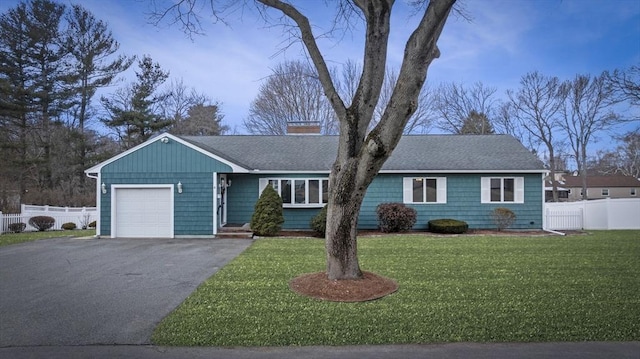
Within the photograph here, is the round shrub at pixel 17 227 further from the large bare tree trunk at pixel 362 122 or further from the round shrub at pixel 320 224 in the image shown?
the large bare tree trunk at pixel 362 122

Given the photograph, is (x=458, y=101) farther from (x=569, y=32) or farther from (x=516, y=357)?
(x=516, y=357)

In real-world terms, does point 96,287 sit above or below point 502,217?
below

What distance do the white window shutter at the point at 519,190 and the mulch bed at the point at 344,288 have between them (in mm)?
11687

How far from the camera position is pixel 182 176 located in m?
14.1

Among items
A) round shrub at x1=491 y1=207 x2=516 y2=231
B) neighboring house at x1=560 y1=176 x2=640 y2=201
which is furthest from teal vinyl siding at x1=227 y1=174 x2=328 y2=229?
neighboring house at x1=560 y1=176 x2=640 y2=201

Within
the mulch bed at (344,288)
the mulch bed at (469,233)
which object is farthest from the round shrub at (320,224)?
the mulch bed at (344,288)

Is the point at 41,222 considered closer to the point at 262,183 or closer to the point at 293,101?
the point at 262,183

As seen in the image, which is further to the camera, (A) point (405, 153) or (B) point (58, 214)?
(B) point (58, 214)

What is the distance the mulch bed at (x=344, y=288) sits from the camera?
5875 millimetres

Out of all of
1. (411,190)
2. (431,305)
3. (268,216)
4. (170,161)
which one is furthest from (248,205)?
(431,305)

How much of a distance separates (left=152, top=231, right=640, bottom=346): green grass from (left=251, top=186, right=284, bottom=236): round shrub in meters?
4.17

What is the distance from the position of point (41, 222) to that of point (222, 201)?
33.7 ft

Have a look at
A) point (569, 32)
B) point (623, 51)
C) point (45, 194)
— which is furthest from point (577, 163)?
point (45, 194)

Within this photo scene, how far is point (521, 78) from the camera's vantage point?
107 ft
